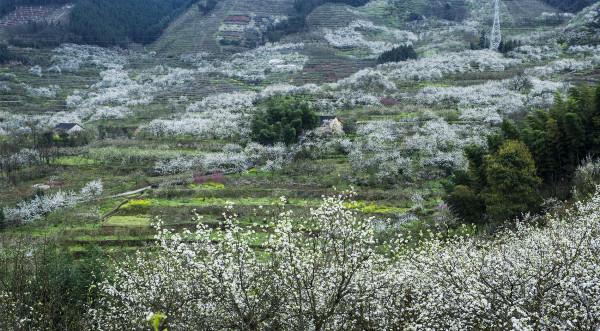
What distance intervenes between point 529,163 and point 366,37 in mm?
97779

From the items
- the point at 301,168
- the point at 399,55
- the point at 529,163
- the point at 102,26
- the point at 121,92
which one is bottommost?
the point at 121,92

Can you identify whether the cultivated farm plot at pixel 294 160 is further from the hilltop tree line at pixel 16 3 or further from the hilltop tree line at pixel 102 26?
the hilltop tree line at pixel 16 3

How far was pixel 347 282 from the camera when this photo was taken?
13188mm

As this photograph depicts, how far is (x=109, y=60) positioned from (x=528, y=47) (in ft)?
299

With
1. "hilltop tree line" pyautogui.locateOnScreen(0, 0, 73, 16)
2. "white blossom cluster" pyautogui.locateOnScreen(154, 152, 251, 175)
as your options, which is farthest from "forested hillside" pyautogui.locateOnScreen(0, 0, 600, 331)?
"hilltop tree line" pyautogui.locateOnScreen(0, 0, 73, 16)

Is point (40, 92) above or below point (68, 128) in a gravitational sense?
below

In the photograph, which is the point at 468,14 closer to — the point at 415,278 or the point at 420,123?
the point at 420,123

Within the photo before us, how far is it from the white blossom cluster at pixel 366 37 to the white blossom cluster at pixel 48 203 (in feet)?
258

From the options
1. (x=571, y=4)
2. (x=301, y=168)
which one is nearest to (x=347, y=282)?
(x=301, y=168)

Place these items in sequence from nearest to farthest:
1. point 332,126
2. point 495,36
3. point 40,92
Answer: point 332,126 < point 40,92 < point 495,36

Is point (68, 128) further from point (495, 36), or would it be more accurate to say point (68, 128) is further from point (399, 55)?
point (495, 36)

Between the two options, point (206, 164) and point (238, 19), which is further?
point (238, 19)

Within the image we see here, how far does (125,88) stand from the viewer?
9581cm

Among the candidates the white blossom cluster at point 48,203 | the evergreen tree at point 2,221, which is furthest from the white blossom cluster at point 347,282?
the white blossom cluster at point 48,203
